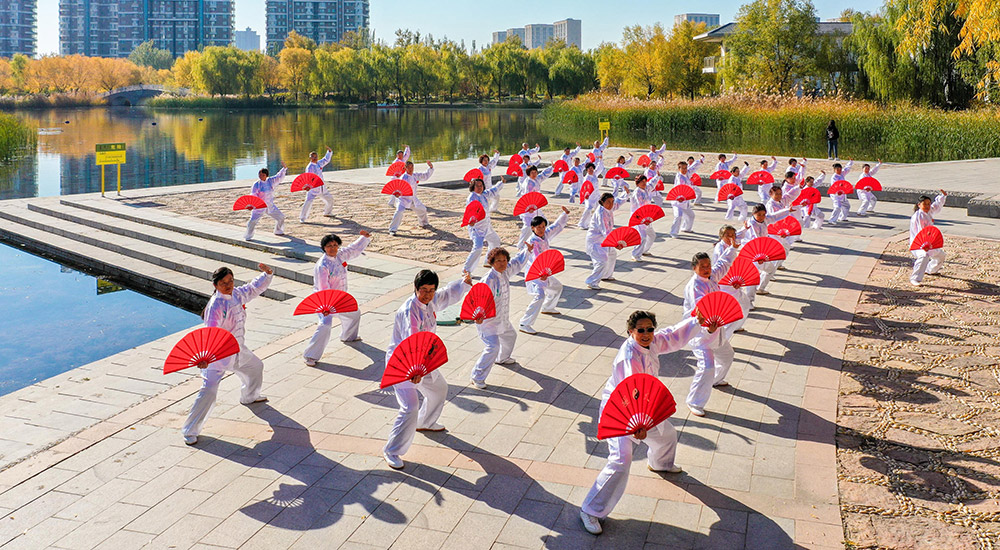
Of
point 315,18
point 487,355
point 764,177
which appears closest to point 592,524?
point 487,355

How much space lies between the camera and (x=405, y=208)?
15.4 meters

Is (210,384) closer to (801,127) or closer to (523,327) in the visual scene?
(523,327)

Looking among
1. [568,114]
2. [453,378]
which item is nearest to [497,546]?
[453,378]

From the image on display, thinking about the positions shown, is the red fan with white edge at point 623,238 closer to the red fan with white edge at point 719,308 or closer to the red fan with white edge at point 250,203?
the red fan with white edge at point 719,308

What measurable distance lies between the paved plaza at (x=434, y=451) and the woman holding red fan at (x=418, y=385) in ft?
0.52

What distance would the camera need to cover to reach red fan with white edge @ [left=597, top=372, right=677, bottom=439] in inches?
186

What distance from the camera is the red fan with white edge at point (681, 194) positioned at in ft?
47.7

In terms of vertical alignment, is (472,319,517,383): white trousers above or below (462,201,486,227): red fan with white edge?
below

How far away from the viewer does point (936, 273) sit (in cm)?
1180

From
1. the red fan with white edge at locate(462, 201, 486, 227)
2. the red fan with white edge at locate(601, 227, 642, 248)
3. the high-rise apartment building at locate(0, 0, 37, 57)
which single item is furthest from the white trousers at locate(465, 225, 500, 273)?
the high-rise apartment building at locate(0, 0, 37, 57)

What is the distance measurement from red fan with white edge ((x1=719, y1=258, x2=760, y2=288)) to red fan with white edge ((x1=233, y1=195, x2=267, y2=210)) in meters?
8.72

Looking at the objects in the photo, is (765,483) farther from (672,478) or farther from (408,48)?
(408,48)

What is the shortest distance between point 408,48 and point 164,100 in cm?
2849

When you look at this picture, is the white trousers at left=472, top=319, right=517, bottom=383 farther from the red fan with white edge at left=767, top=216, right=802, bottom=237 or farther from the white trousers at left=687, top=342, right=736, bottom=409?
the red fan with white edge at left=767, top=216, right=802, bottom=237
